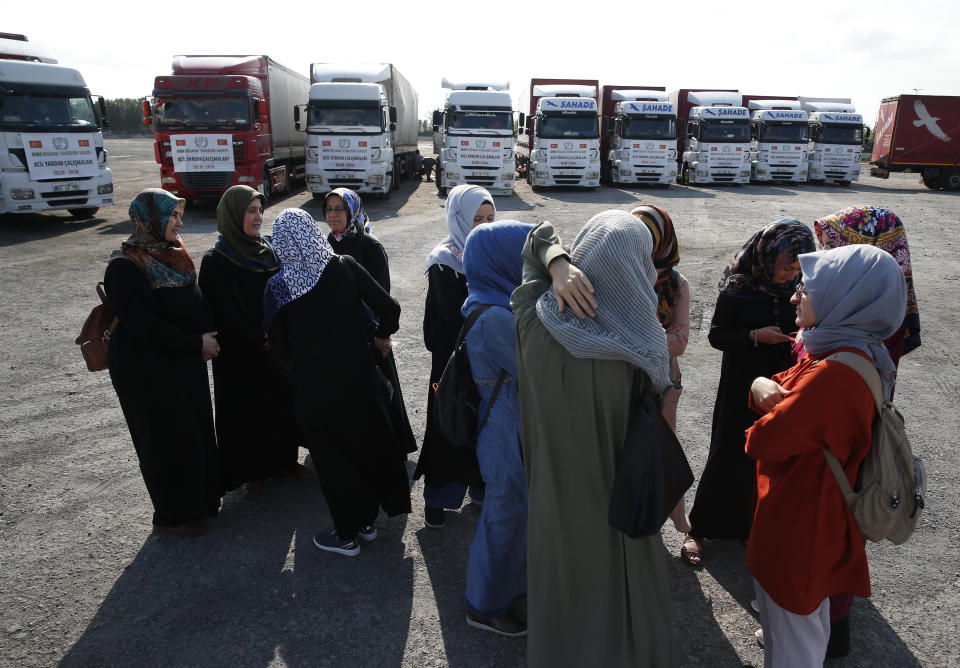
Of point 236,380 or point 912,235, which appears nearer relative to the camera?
point 236,380

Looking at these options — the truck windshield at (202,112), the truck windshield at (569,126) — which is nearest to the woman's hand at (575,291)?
the truck windshield at (202,112)

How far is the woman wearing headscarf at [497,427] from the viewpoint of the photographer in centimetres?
242

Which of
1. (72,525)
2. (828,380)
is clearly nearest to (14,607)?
(72,525)

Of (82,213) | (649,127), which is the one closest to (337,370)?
(82,213)

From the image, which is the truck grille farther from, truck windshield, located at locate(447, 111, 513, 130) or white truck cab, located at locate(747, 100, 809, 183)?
white truck cab, located at locate(747, 100, 809, 183)

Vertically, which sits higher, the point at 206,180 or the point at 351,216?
the point at 206,180

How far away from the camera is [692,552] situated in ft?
9.89

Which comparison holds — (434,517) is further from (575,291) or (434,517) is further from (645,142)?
(645,142)

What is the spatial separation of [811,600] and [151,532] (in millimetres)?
3056

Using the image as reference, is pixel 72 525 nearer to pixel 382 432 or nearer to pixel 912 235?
pixel 382 432

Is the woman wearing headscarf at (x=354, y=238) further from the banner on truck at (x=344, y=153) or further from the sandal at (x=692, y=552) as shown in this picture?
the banner on truck at (x=344, y=153)

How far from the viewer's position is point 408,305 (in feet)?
24.6

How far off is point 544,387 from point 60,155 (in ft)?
45.3

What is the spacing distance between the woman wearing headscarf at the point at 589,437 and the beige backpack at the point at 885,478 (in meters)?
0.59
